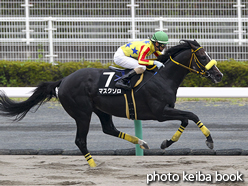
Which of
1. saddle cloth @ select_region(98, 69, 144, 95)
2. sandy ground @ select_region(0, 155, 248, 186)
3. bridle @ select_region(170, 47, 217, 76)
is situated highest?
bridle @ select_region(170, 47, 217, 76)

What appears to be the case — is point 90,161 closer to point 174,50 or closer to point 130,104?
point 130,104

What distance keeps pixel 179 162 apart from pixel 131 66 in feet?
4.90

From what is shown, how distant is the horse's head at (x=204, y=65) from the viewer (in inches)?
233

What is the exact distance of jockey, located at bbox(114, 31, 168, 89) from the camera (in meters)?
5.95

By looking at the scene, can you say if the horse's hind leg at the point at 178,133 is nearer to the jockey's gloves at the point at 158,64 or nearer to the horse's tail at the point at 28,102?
the jockey's gloves at the point at 158,64

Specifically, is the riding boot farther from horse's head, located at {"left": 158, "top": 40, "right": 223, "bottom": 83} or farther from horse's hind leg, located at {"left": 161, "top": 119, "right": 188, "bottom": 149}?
horse's hind leg, located at {"left": 161, "top": 119, "right": 188, "bottom": 149}

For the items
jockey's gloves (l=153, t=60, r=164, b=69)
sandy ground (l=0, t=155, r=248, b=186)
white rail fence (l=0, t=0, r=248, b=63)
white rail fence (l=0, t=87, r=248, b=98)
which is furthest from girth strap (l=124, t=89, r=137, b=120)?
white rail fence (l=0, t=0, r=248, b=63)

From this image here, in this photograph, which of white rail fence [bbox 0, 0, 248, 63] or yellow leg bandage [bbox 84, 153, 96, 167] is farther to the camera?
white rail fence [bbox 0, 0, 248, 63]

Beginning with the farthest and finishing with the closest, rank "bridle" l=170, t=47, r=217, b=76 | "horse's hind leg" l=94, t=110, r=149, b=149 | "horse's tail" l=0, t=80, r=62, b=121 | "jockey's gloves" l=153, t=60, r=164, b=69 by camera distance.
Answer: "horse's tail" l=0, t=80, r=62, b=121 < "horse's hind leg" l=94, t=110, r=149, b=149 < "jockey's gloves" l=153, t=60, r=164, b=69 < "bridle" l=170, t=47, r=217, b=76

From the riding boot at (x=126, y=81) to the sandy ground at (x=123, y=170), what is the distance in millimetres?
1077

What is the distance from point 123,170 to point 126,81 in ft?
3.97

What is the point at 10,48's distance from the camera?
1412 centimetres

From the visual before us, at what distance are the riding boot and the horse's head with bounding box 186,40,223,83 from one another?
84 centimetres

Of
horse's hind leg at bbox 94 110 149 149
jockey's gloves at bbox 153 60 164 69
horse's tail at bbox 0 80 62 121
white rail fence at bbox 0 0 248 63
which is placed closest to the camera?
jockey's gloves at bbox 153 60 164 69
